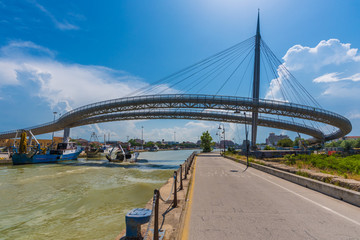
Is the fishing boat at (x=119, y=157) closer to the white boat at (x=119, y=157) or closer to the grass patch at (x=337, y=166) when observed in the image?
the white boat at (x=119, y=157)

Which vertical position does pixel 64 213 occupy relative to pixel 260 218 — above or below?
below

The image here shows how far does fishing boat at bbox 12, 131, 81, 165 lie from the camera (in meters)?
38.4

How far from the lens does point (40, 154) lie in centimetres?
4597

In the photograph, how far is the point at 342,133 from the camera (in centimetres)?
7619

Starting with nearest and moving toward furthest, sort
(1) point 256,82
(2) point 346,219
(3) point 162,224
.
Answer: (3) point 162,224, (2) point 346,219, (1) point 256,82

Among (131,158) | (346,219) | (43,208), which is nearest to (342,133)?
(131,158)

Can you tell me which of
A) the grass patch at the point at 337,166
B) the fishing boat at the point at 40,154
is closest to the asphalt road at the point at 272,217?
the grass patch at the point at 337,166

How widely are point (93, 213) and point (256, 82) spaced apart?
45.6m

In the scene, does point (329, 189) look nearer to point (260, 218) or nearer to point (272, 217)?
point (272, 217)

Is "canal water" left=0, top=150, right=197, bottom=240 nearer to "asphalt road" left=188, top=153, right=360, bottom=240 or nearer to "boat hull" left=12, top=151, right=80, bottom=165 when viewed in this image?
"asphalt road" left=188, top=153, right=360, bottom=240

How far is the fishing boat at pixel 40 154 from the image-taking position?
3844 cm

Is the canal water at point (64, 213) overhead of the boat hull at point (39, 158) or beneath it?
overhead

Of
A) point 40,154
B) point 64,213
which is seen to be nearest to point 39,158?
point 40,154

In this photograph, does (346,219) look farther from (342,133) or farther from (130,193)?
(342,133)
